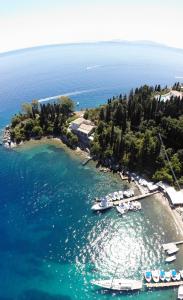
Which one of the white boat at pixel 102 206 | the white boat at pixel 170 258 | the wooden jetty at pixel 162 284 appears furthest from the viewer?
the white boat at pixel 102 206

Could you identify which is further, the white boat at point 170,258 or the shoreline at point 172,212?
the shoreline at point 172,212

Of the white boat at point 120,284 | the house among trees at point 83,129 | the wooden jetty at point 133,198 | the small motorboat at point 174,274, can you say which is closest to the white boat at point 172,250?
the small motorboat at point 174,274

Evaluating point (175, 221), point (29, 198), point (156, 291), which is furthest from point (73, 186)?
point (156, 291)

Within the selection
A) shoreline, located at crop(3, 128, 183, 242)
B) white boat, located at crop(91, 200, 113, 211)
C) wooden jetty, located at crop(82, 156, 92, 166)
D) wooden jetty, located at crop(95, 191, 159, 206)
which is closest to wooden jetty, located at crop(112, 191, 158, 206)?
wooden jetty, located at crop(95, 191, 159, 206)

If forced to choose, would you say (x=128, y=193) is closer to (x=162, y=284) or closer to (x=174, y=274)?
(x=174, y=274)

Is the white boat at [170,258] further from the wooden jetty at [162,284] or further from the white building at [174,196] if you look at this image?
the white building at [174,196]

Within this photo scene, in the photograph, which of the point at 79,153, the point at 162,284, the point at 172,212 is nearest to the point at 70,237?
the point at 162,284

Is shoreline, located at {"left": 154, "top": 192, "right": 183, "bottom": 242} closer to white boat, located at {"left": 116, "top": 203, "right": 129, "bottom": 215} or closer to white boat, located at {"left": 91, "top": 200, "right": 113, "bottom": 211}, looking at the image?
white boat, located at {"left": 116, "top": 203, "right": 129, "bottom": 215}
